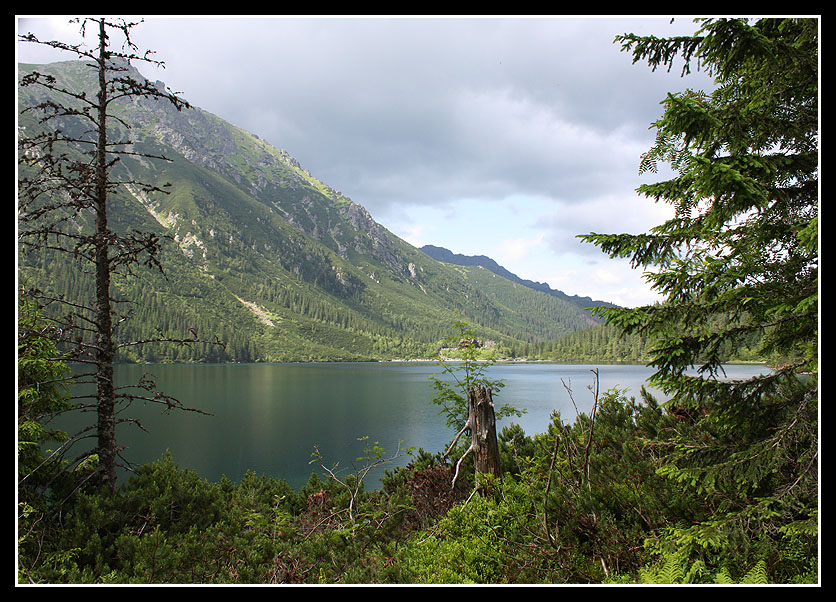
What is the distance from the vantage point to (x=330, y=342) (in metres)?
198

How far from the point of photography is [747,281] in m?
3.36

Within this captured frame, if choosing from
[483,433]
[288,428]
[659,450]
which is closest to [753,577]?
[659,450]

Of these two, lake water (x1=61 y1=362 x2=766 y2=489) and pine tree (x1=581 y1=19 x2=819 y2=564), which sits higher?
pine tree (x1=581 y1=19 x2=819 y2=564)

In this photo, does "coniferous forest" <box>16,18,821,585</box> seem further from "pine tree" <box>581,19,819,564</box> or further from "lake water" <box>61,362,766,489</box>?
"lake water" <box>61,362,766,489</box>

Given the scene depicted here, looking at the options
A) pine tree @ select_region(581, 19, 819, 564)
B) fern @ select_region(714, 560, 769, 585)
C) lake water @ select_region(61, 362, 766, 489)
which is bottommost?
lake water @ select_region(61, 362, 766, 489)

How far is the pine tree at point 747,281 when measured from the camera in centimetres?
316

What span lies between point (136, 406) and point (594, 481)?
4404cm

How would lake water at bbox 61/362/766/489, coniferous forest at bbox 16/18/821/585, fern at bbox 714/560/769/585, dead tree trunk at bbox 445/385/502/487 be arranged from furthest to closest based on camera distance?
lake water at bbox 61/362/766/489, dead tree trunk at bbox 445/385/502/487, coniferous forest at bbox 16/18/821/585, fern at bbox 714/560/769/585

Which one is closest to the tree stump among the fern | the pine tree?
the pine tree

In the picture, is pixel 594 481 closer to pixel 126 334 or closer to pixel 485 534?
pixel 485 534

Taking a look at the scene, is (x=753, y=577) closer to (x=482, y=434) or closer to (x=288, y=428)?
(x=482, y=434)

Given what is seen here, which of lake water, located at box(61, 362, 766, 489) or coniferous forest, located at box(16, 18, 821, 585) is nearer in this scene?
coniferous forest, located at box(16, 18, 821, 585)

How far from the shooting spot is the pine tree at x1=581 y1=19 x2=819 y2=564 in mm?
3160
